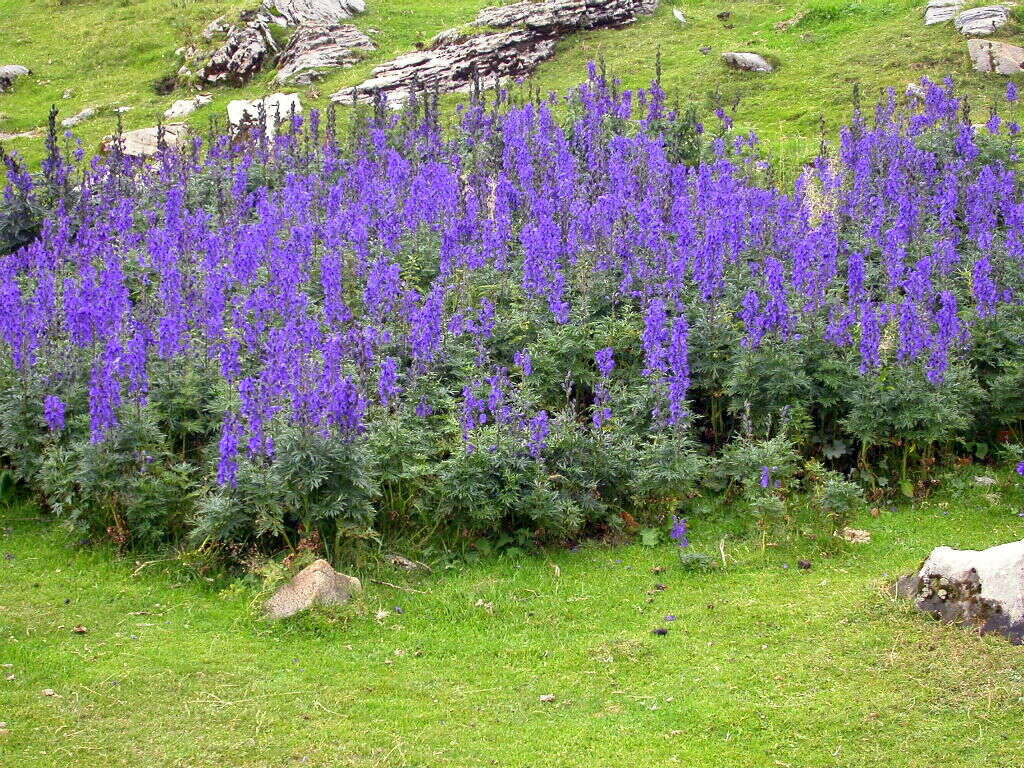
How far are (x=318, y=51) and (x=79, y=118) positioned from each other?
617cm

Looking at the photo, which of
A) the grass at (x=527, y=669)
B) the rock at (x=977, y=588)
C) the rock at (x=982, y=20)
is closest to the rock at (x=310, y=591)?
the grass at (x=527, y=669)

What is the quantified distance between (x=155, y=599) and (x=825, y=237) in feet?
26.4

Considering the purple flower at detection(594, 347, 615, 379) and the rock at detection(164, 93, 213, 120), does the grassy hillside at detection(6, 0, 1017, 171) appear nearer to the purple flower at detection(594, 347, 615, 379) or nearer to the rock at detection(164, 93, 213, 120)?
the rock at detection(164, 93, 213, 120)

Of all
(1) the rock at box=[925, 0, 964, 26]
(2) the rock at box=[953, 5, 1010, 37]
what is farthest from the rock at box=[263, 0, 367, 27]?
(2) the rock at box=[953, 5, 1010, 37]

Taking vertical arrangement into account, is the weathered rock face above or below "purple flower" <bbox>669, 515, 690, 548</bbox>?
above

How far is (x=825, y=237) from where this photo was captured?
39.8 feet

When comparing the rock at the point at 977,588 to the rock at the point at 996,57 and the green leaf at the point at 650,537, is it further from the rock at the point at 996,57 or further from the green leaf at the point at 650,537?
the rock at the point at 996,57

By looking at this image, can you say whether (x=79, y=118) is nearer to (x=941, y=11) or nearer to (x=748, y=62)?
(x=748, y=62)

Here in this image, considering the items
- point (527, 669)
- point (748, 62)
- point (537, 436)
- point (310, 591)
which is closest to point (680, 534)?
point (537, 436)

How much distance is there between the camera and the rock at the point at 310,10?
2981 cm

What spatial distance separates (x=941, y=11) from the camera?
24.4 metres

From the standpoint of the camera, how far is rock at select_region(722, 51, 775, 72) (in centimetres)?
2348

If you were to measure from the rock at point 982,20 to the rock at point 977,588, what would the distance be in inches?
732

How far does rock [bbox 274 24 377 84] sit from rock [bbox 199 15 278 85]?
570 millimetres
